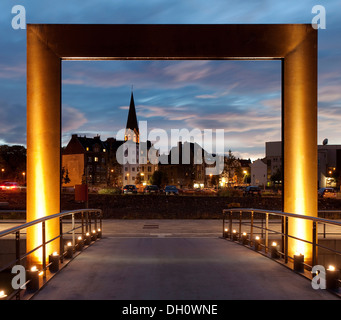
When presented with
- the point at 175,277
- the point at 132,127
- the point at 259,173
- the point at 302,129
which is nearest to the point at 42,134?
the point at 175,277

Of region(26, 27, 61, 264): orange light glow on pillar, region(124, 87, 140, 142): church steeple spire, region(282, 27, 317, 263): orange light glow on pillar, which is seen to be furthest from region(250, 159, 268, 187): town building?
region(26, 27, 61, 264): orange light glow on pillar

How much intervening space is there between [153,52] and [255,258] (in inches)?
207

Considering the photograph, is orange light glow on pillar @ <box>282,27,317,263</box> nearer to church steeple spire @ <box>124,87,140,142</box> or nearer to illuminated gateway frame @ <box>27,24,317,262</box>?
illuminated gateway frame @ <box>27,24,317,262</box>

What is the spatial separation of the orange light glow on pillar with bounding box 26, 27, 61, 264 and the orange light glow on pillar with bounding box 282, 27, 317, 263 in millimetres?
5442

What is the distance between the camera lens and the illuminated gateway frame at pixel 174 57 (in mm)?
9672

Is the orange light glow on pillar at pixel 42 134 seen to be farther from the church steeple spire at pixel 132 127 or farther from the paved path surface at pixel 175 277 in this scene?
the church steeple spire at pixel 132 127

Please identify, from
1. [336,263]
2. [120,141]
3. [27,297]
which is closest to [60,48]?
[27,297]

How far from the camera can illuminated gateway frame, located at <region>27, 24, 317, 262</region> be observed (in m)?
9.67

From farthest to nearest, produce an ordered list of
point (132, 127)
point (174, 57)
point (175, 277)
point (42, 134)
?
1. point (132, 127)
2. point (174, 57)
3. point (42, 134)
4. point (175, 277)

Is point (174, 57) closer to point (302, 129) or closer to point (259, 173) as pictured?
point (302, 129)

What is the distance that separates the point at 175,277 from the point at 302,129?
4940 millimetres

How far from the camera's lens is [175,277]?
674 cm

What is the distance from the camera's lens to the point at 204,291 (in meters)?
5.87
